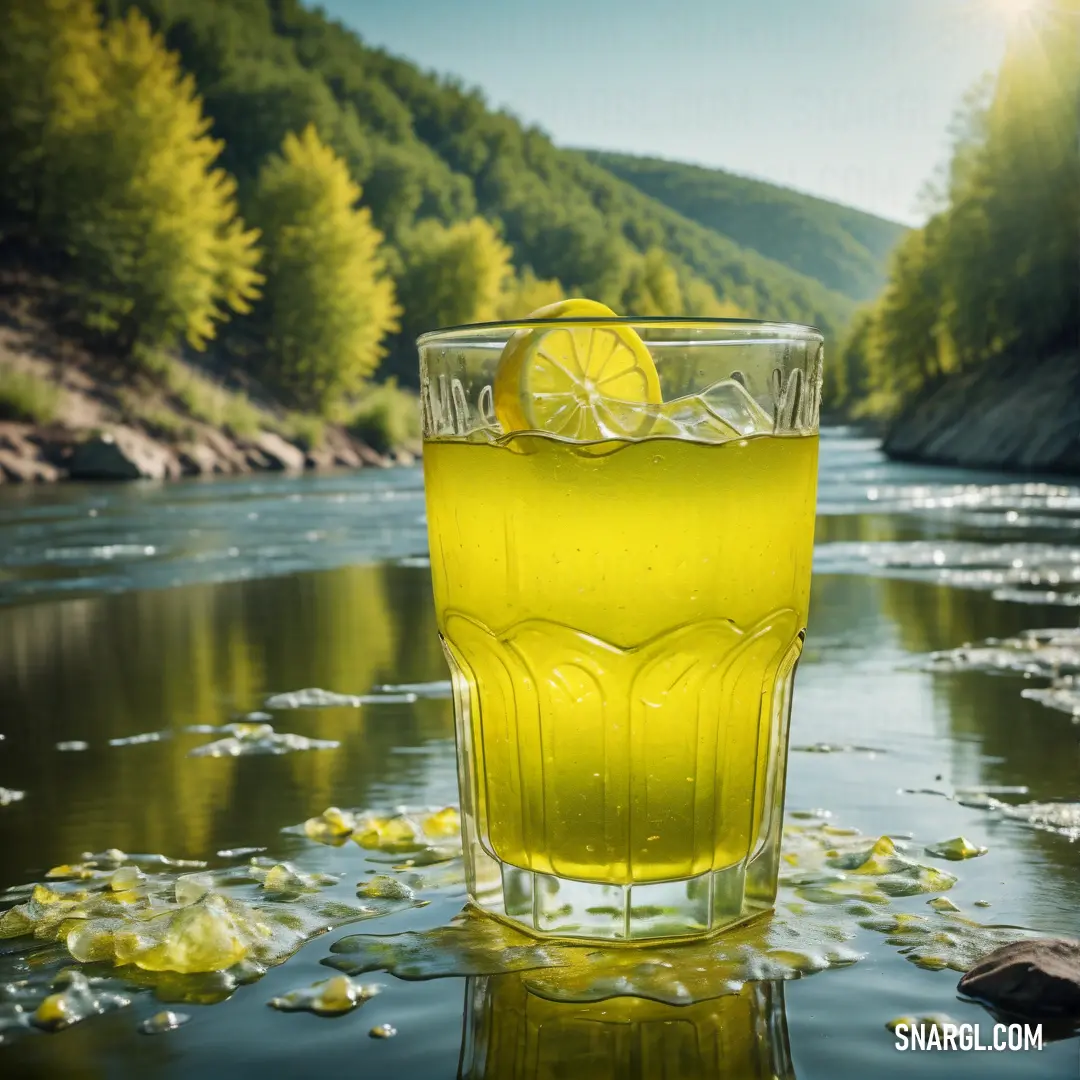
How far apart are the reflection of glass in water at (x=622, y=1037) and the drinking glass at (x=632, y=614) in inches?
9.8

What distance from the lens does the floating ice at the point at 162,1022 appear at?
1.62 metres

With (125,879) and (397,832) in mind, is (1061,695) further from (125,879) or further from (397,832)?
(125,879)

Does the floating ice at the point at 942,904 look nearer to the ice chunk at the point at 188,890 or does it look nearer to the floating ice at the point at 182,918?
the floating ice at the point at 182,918

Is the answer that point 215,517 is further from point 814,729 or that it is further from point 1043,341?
point 1043,341

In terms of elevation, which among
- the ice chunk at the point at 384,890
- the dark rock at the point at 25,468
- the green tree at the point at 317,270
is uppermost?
the green tree at the point at 317,270

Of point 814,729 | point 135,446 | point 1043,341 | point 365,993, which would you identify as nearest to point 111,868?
point 365,993

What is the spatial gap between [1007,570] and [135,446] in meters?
20.5

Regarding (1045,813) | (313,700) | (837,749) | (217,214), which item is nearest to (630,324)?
(1045,813)

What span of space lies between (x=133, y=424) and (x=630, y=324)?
28874mm

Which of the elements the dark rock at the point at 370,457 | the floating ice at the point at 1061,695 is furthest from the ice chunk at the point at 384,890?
the dark rock at the point at 370,457

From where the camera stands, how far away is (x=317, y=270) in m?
42.3

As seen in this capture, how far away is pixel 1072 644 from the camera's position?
4.61 metres

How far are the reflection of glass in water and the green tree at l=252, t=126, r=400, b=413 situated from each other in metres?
41.1

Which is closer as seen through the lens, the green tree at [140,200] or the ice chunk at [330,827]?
the ice chunk at [330,827]
